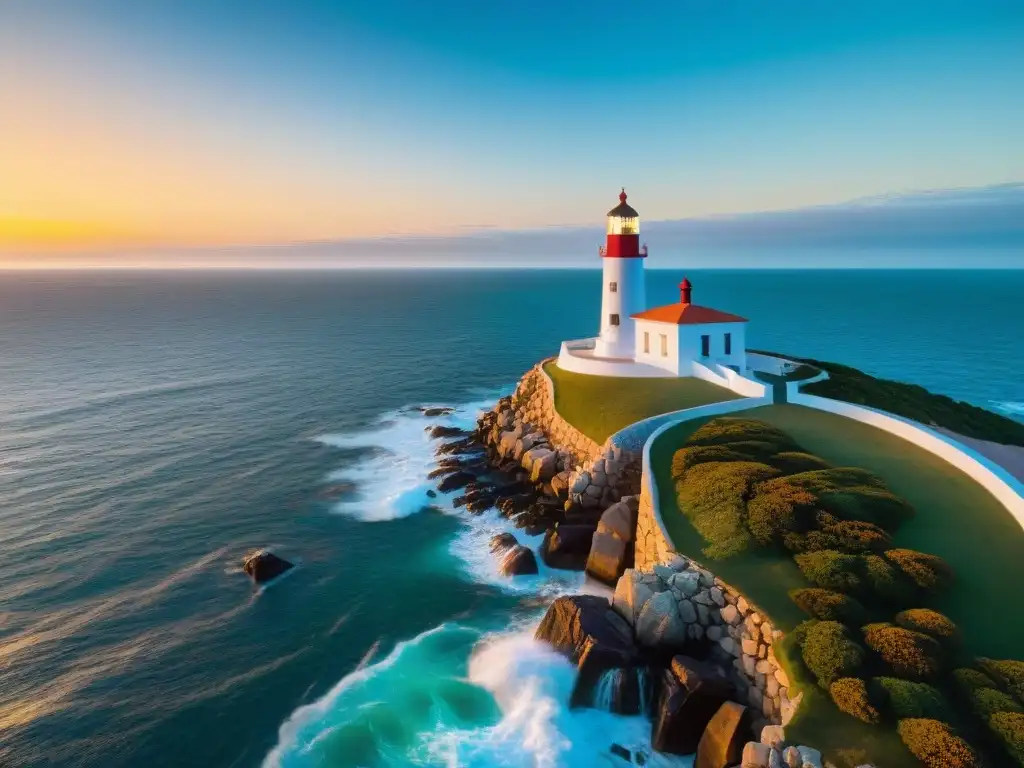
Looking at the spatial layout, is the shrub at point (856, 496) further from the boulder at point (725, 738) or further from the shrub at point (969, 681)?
the boulder at point (725, 738)

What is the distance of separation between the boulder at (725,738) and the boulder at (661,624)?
2.72 meters

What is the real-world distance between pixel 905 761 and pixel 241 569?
2558 cm

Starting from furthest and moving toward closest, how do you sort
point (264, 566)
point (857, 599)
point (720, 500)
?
1. point (264, 566)
2. point (720, 500)
3. point (857, 599)

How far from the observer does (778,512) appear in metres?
20.3

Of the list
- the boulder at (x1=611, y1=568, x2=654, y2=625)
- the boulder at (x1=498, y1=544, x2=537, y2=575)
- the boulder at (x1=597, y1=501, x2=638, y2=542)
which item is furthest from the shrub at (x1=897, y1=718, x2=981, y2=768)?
the boulder at (x1=498, y1=544, x2=537, y2=575)

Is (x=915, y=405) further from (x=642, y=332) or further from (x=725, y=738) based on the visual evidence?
(x=725, y=738)

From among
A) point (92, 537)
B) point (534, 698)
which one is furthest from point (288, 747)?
point (92, 537)

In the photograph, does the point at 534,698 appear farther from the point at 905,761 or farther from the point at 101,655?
the point at 101,655

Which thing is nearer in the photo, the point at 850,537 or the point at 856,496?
the point at 850,537

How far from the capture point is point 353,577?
26.8 m

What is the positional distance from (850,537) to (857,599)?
2.69 meters

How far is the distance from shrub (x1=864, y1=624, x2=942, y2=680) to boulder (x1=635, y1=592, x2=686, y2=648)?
5.18m

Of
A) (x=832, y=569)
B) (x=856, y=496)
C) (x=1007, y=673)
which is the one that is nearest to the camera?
(x=1007, y=673)

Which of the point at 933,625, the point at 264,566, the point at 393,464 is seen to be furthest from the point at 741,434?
the point at 393,464
